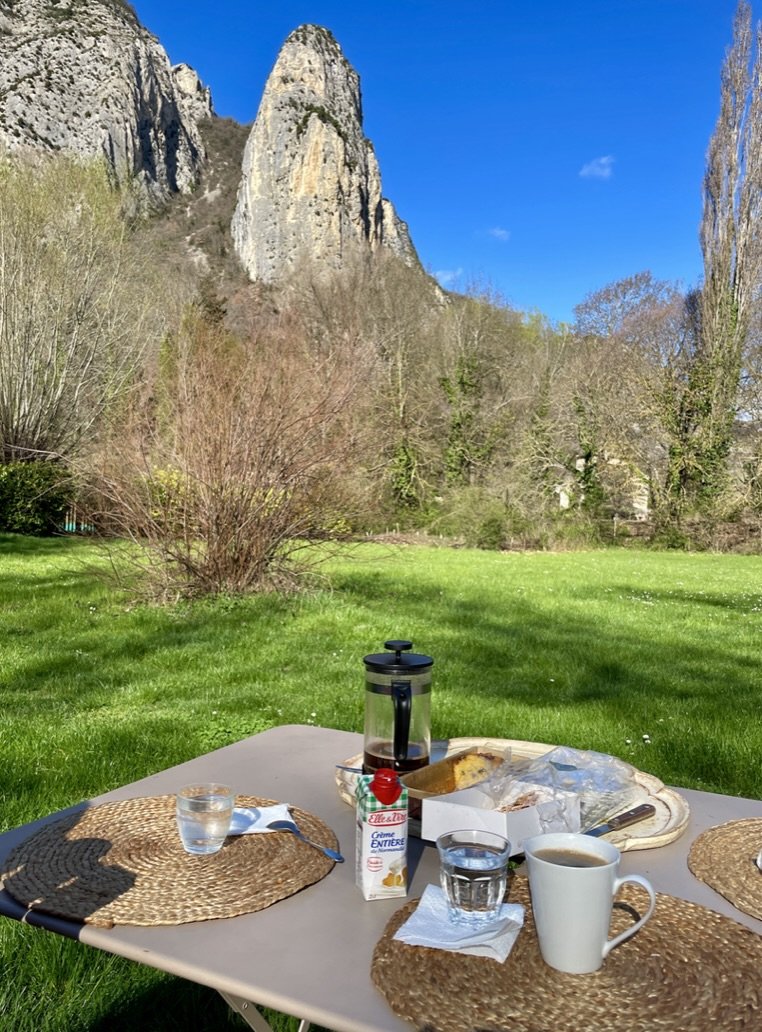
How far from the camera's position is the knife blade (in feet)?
4.55

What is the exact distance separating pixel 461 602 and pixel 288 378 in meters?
3.09

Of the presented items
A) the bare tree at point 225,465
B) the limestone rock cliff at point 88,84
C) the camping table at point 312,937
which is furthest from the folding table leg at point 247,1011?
the limestone rock cliff at point 88,84

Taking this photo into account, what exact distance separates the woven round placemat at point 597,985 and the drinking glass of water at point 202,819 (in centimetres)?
38

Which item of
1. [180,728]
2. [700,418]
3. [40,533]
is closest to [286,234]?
[700,418]

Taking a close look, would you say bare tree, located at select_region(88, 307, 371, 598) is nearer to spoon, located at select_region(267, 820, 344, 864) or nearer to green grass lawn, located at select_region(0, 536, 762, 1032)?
green grass lawn, located at select_region(0, 536, 762, 1032)

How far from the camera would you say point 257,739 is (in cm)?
205

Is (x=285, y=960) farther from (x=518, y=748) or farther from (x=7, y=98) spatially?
(x=7, y=98)

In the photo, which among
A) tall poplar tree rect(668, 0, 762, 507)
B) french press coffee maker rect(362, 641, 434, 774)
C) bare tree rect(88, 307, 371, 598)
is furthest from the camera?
tall poplar tree rect(668, 0, 762, 507)

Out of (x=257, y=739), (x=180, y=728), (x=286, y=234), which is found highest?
(x=286, y=234)

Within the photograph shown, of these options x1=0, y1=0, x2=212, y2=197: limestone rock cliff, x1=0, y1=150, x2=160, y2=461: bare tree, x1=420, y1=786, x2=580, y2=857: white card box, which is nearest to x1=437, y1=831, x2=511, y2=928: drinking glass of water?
x1=420, y1=786, x2=580, y2=857: white card box

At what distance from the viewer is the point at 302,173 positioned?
186 feet

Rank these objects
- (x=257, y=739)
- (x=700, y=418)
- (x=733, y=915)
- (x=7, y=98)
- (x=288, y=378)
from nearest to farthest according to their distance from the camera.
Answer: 1. (x=733, y=915)
2. (x=257, y=739)
3. (x=288, y=378)
4. (x=700, y=418)
5. (x=7, y=98)

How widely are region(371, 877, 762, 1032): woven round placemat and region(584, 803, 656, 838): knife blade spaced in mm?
283

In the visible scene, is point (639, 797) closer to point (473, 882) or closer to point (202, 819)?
point (473, 882)
